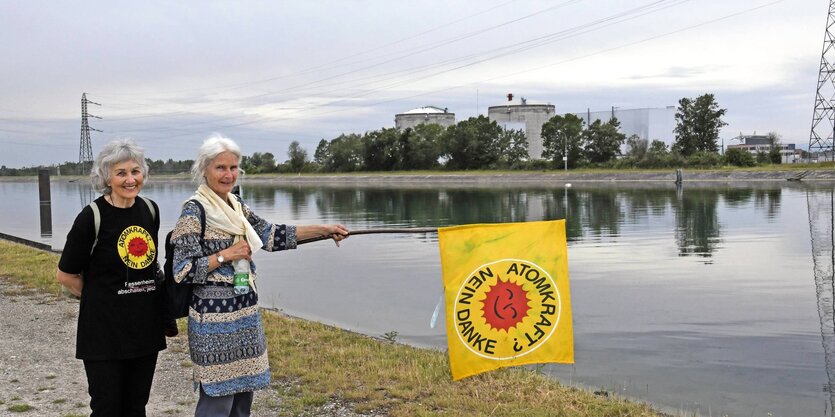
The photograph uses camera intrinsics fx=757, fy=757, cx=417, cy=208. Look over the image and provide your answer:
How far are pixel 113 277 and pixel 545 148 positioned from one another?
10685 centimetres

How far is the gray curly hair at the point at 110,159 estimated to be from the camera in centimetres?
424

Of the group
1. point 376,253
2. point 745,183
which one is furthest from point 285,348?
point 745,183

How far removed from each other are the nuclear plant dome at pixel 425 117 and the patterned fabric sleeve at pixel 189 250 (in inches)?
5226

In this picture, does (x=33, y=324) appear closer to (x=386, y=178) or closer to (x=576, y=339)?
(x=576, y=339)

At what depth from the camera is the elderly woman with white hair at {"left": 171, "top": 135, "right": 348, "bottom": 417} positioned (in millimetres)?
4168

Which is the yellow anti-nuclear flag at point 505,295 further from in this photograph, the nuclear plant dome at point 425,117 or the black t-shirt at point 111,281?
the nuclear plant dome at point 425,117

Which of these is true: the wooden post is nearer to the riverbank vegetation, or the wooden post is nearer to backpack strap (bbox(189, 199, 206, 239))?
the riverbank vegetation

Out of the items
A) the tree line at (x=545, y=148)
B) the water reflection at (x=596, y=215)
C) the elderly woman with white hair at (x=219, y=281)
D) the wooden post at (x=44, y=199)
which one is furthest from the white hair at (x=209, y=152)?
the tree line at (x=545, y=148)

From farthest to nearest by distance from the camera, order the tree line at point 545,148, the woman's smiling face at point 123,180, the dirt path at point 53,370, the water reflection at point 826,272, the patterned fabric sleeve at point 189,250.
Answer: the tree line at point 545,148, the water reflection at point 826,272, the dirt path at point 53,370, the woman's smiling face at point 123,180, the patterned fabric sleeve at point 189,250

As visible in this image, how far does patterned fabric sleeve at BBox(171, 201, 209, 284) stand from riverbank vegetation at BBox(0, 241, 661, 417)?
7.47ft

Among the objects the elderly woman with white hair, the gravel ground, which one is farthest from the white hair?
the gravel ground

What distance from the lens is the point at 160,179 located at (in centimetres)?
16650

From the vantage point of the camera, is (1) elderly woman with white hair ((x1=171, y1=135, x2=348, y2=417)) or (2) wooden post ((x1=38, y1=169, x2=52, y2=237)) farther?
(2) wooden post ((x1=38, y1=169, x2=52, y2=237))

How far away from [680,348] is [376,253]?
12.3 m
